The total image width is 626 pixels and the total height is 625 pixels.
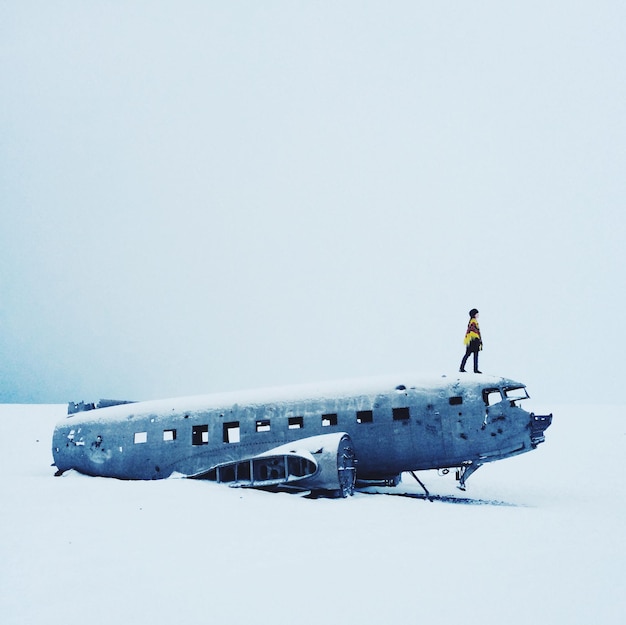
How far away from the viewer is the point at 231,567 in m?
8.28

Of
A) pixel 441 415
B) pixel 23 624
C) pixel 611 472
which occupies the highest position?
pixel 441 415

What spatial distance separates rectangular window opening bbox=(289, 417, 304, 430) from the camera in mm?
18344

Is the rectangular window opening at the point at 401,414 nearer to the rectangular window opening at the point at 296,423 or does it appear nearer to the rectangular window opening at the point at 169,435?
the rectangular window opening at the point at 296,423

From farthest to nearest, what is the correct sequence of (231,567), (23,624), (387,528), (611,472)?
(611,472)
(387,528)
(231,567)
(23,624)

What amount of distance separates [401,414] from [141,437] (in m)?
10.5

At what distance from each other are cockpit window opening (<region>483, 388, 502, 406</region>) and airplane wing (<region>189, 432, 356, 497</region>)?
5.30 metres

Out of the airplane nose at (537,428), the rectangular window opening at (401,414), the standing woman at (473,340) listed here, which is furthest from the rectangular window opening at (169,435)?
the airplane nose at (537,428)

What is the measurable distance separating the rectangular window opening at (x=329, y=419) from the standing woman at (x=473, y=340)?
5418 millimetres

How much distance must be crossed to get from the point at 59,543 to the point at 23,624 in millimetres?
3454

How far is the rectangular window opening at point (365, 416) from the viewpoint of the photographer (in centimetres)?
1809

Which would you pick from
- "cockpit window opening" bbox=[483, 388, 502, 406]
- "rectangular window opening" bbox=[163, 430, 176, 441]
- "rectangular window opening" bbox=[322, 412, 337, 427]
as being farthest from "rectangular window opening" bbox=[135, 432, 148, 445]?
"cockpit window opening" bbox=[483, 388, 502, 406]

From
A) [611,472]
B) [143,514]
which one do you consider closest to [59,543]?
[143,514]

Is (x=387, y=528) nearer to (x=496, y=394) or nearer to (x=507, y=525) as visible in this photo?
(x=507, y=525)

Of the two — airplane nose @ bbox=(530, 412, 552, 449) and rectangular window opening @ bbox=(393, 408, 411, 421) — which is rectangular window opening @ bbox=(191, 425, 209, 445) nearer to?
rectangular window opening @ bbox=(393, 408, 411, 421)
